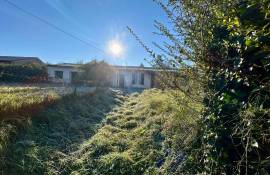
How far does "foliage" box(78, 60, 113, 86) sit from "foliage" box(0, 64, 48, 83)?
156 inches

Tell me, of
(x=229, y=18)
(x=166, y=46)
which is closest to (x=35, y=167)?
(x=166, y=46)

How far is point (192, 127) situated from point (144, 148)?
1.56 meters

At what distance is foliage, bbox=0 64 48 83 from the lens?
2541cm

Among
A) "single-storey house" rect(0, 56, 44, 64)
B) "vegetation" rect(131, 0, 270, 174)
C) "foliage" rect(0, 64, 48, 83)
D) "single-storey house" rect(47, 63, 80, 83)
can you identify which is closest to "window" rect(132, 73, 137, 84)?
"single-storey house" rect(47, 63, 80, 83)

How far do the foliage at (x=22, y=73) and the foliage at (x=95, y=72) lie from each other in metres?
3.96

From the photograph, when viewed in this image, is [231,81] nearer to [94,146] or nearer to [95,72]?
[94,146]

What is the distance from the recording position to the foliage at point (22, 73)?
2541cm

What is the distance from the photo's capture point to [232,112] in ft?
8.26

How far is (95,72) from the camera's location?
27984 mm

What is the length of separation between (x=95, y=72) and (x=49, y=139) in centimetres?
2216

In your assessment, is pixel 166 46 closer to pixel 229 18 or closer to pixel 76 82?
pixel 229 18

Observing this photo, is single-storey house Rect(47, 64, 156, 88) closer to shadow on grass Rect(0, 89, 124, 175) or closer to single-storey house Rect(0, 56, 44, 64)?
single-storey house Rect(0, 56, 44, 64)

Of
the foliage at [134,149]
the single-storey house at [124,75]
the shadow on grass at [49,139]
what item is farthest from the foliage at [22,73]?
the foliage at [134,149]

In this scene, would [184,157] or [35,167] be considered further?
[35,167]
